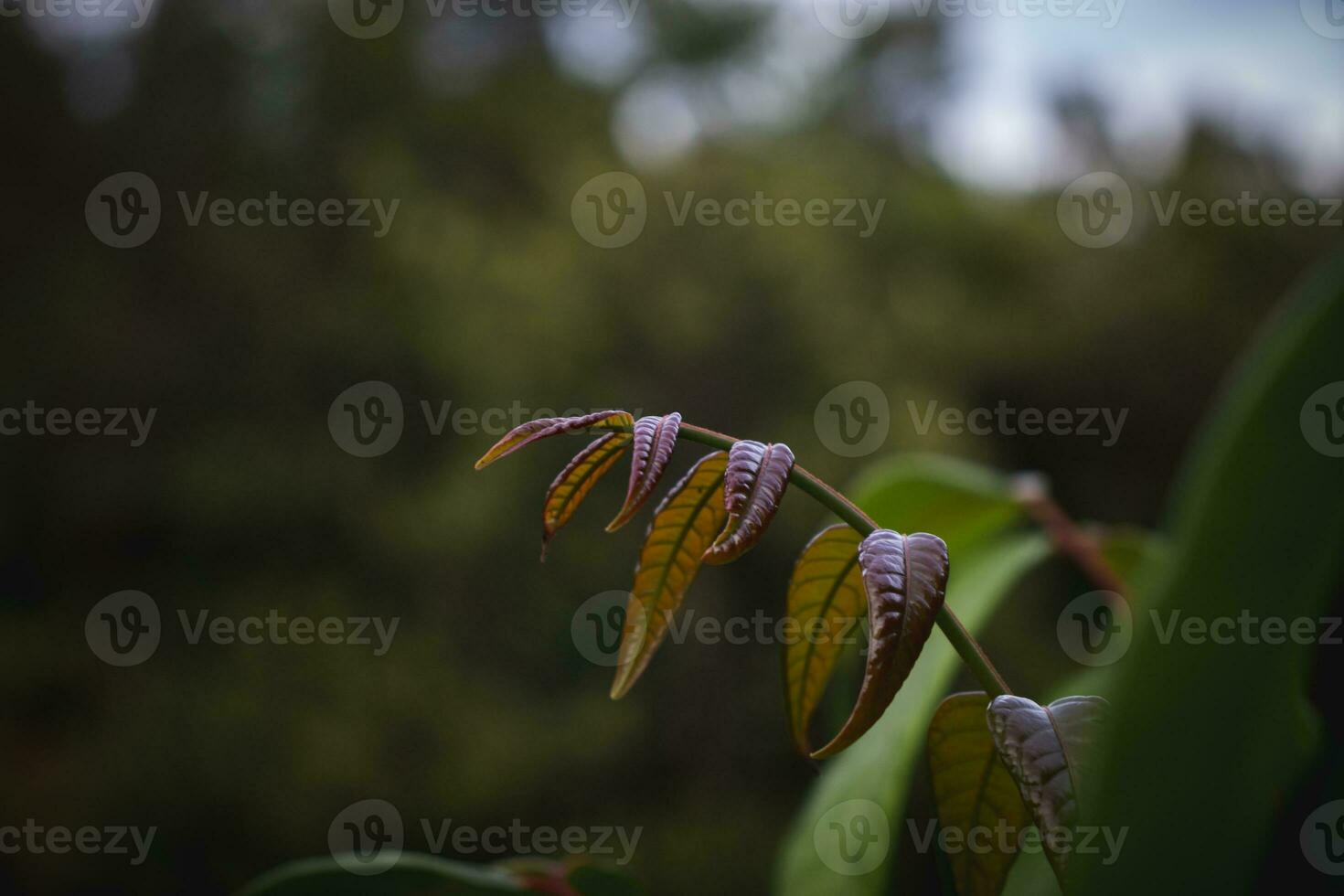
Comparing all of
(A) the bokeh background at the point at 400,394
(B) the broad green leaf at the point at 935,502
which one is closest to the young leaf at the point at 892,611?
(B) the broad green leaf at the point at 935,502

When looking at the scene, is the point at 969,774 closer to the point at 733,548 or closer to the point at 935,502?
the point at 733,548

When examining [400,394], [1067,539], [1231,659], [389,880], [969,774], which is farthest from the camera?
[400,394]

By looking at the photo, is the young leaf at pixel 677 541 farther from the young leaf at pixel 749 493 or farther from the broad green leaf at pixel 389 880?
the broad green leaf at pixel 389 880

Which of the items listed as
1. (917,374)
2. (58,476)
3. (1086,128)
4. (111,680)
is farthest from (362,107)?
(1086,128)

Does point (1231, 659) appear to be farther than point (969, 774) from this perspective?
No

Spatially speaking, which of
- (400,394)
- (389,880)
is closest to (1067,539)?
(389,880)

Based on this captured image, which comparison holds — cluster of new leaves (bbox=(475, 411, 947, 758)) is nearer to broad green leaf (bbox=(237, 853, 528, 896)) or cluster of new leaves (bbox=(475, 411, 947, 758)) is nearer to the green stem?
the green stem
